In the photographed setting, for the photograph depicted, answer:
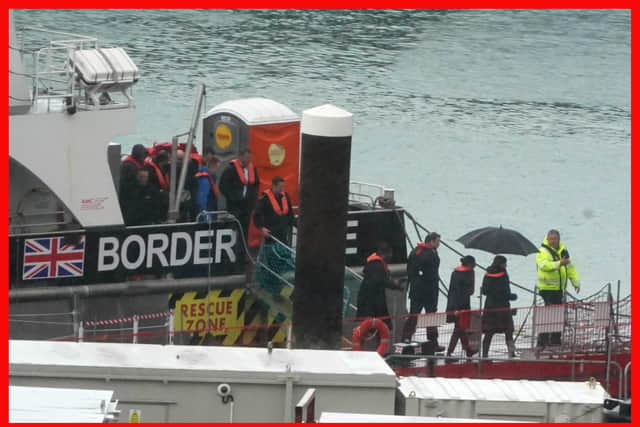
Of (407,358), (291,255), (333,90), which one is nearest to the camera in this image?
(407,358)

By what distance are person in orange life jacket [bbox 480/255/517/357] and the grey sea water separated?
934 cm

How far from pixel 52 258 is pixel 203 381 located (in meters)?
3.41

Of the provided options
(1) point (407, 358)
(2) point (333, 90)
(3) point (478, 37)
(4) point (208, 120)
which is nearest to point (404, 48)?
(3) point (478, 37)

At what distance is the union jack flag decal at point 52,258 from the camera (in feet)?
34.1

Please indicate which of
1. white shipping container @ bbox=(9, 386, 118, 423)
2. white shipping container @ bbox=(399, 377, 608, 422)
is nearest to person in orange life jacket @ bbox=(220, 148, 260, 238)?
white shipping container @ bbox=(399, 377, 608, 422)

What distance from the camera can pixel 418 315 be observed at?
1020 centimetres

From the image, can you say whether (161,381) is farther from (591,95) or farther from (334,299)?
(591,95)

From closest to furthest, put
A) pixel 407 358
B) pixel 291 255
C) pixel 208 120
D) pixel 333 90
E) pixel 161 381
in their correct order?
pixel 161 381 → pixel 407 358 → pixel 291 255 → pixel 208 120 → pixel 333 90

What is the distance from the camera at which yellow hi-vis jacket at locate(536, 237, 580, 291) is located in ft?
35.1

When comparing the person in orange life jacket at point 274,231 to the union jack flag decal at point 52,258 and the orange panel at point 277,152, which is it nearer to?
the orange panel at point 277,152

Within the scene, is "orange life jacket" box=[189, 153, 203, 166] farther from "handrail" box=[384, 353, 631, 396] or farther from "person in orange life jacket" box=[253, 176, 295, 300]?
"handrail" box=[384, 353, 631, 396]

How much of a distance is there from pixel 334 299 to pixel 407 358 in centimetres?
100

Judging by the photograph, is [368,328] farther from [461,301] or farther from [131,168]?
[131,168]

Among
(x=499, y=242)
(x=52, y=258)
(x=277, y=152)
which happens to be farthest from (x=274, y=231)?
(x=499, y=242)
